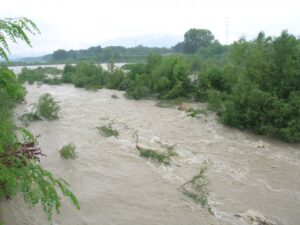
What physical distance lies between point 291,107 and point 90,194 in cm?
748

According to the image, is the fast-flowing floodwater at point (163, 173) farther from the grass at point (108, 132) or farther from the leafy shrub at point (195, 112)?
the leafy shrub at point (195, 112)

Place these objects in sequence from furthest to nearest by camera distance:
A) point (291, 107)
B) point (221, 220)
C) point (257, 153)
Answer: point (291, 107), point (257, 153), point (221, 220)

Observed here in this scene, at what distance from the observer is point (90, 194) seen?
6957mm

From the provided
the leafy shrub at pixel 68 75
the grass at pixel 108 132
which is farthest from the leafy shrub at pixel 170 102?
the leafy shrub at pixel 68 75

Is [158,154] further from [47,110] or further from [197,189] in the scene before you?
[47,110]

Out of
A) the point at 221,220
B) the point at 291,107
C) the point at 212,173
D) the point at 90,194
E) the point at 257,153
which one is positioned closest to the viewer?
the point at 221,220

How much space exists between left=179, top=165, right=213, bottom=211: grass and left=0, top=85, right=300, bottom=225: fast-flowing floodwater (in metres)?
0.13

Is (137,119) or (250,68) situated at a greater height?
(250,68)

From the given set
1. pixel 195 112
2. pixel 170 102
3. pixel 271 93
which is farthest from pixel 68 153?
pixel 170 102

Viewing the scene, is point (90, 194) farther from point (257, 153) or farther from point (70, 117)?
point (70, 117)

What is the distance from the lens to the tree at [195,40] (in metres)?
54.0

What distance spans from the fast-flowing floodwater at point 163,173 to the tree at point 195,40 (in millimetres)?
41899

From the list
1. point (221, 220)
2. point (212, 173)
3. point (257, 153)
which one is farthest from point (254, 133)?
point (221, 220)

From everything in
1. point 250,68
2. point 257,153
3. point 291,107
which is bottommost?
point 257,153
